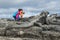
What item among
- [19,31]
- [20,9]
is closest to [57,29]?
[19,31]

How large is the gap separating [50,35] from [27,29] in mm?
1064

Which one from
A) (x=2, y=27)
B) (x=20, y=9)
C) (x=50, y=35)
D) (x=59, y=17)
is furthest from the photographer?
(x=20, y=9)

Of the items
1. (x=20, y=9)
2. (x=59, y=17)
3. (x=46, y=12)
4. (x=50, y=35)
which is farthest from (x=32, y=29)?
(x=20, y=9)

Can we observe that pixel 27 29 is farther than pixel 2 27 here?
No

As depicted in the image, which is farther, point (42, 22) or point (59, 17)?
point (59, 17)

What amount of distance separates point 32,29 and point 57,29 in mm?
1089

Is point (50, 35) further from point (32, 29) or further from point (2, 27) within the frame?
point (2, 27)

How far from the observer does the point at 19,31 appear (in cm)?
823

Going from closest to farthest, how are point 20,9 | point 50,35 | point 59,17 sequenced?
point 50,35, point 59,17, point 20,9

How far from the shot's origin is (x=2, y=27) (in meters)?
9.11

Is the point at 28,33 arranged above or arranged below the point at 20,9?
below

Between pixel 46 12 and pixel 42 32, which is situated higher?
pixel 46 12

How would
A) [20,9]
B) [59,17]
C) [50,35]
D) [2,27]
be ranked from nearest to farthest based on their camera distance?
[50,35] → [2,27] → [59,17] → [20,9]

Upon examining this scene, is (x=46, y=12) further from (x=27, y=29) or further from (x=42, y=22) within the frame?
(x=27, y=29)
